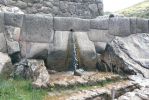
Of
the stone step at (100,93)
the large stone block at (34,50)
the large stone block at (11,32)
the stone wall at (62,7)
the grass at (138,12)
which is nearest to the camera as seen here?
the stone step at (100,93)

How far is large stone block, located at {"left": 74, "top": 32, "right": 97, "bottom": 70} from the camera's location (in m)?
8.91

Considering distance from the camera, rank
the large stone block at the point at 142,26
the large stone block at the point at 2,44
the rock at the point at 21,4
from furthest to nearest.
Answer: the rock at the point at 21,4 → the large stone block at the point at 142,26 → the large stone block at the point at 2,44

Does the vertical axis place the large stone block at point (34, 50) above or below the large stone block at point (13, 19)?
below

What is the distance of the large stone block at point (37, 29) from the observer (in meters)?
8.55

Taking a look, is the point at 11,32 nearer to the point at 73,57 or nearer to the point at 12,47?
the point at 12,47

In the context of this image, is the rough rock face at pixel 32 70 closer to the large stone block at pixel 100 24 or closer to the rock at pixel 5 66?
the rock at pixel 5 66

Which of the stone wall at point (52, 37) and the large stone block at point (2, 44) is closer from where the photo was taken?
the large stone block at point (2, 44)

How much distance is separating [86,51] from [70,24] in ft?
2.27

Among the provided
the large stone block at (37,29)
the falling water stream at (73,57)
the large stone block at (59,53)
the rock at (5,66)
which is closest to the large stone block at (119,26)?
the falling water stream at (73,57)

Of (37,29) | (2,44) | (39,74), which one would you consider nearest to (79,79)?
(39,74)

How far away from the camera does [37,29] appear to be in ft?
28.3

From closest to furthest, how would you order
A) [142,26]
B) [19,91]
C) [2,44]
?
[19,91]
[2,44]
[142,26]

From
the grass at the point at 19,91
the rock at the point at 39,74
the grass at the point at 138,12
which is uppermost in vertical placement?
the rock at the point at 39,74

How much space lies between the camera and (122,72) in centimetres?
871
